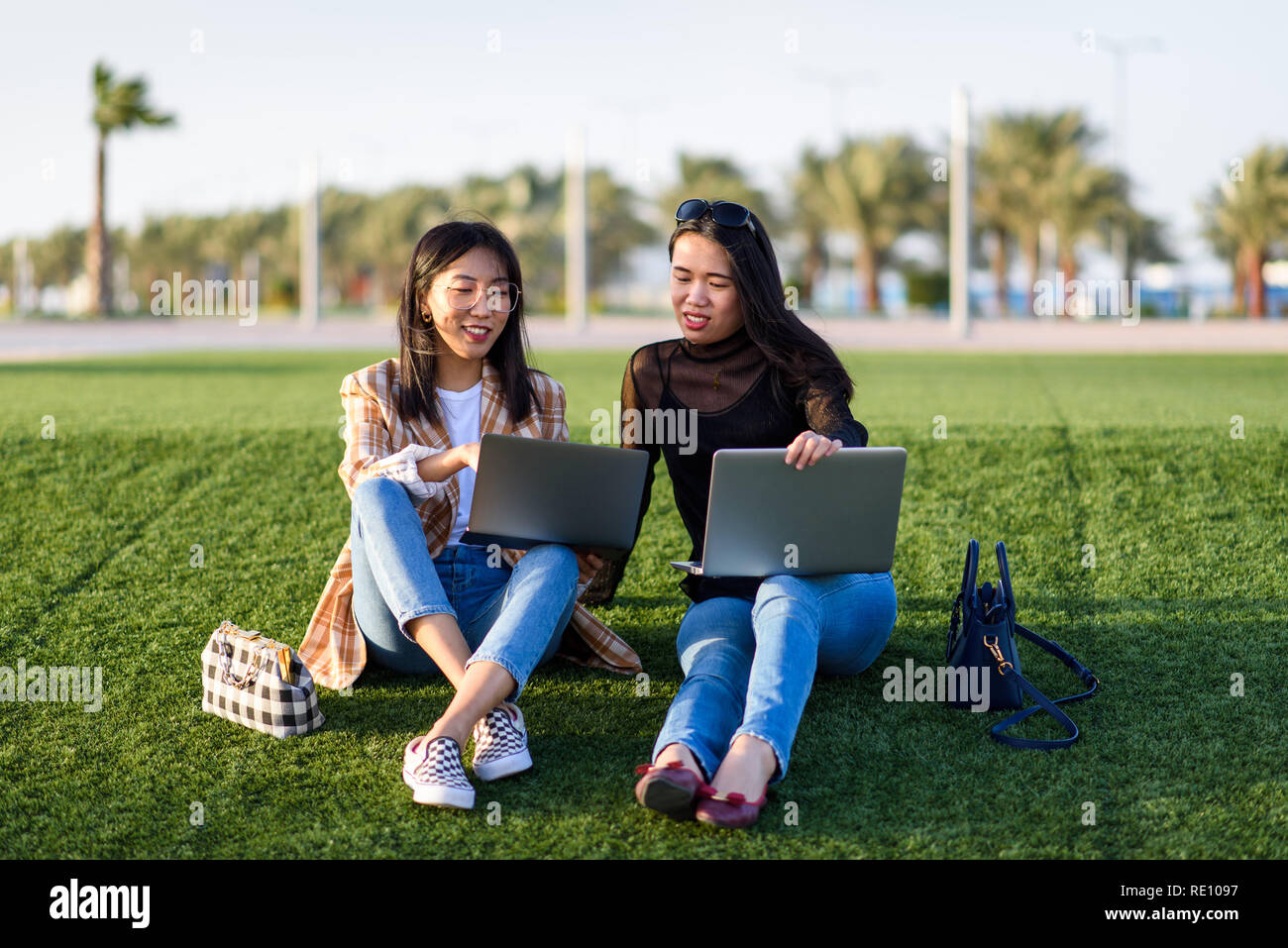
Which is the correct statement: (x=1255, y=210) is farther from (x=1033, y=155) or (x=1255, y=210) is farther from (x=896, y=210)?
(x=896, y=210)

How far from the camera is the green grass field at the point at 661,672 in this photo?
9.95 ft

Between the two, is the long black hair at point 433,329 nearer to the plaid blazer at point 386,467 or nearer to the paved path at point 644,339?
the plaid blazer at point 386,467

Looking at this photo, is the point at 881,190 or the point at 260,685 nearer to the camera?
the point at 260,685

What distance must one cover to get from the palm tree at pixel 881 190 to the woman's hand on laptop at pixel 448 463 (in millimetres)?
38232

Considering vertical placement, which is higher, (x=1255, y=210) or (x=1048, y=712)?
(x=1255, y=210)

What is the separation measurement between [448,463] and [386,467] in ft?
0.57

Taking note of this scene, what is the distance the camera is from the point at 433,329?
3934 millimetres

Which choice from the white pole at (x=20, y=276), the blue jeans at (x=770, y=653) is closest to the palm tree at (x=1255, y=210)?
the blue jeans at (x=770, y=653)

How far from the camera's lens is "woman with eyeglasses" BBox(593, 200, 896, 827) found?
3.42 meters

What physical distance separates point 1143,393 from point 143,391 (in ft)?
28.8

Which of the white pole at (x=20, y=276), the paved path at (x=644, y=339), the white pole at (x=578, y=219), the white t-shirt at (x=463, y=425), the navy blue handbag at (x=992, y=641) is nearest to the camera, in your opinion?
the navy blue handbag at (x=992, y=641)

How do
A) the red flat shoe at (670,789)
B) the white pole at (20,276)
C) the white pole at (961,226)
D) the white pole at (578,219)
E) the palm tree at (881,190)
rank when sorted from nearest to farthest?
the red flat shoe at (670,789), the white pole at (961,226), the white pole at (578,219), the palm tree at (881,190), the white pole at (20,276)

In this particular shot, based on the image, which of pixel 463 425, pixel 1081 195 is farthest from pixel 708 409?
pixel 1081 195
